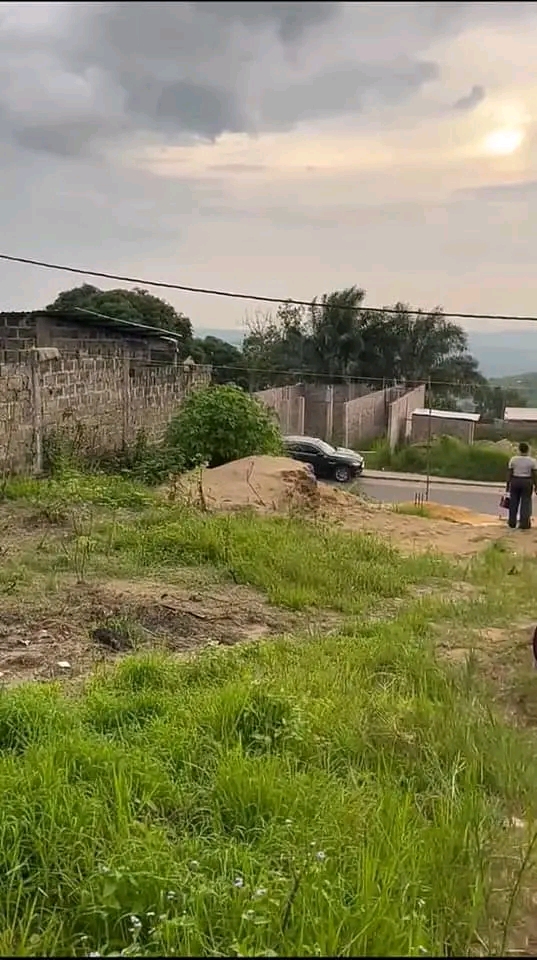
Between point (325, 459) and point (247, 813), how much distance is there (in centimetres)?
1617

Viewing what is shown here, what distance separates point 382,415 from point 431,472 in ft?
14.2

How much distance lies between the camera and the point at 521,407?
25.7 m

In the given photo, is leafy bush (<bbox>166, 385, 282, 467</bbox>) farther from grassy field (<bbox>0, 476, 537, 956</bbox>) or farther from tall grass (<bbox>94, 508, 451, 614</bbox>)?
grassy field (<bbox>0, 476, 537, 956</bbox>)

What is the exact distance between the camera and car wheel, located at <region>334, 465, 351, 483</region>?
1866cm

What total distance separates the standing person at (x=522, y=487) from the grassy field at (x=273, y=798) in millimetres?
6150

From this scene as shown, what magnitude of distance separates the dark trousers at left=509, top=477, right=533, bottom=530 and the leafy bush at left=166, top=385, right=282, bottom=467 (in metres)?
3.83

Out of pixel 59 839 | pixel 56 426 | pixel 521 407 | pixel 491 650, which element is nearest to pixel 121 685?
pixel 59 839

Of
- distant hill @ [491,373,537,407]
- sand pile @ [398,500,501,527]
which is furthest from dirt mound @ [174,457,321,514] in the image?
distant hill @ [491,373,537,407]

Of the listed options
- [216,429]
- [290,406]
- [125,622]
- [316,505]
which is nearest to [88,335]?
[216,429]

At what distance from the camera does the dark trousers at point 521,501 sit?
10906mm

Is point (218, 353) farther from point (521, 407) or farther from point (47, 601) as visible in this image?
point (47, 601)

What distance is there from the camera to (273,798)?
2479 mm

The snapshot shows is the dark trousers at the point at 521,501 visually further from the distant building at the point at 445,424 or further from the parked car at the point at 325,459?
the distant building at the point at 445,424

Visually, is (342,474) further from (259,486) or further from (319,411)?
(259,486)
